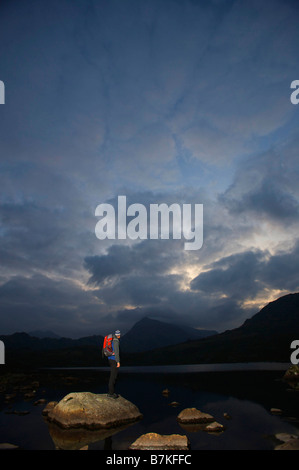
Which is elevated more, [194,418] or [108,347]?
[108,347]

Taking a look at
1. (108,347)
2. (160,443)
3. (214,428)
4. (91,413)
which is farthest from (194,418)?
(108,347)

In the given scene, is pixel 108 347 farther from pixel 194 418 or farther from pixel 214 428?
pixel 214 428

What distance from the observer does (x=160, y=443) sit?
10.7m

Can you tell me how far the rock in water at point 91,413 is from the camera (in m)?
14.3

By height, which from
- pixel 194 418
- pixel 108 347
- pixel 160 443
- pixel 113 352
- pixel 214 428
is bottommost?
pixel 194 418

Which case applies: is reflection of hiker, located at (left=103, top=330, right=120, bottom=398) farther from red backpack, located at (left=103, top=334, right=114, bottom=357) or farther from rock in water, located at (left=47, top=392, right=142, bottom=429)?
rock in water, located at (left=47, top=392, right=142, bottom=429)

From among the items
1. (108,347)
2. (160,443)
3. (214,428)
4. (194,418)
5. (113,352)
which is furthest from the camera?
(108,347)

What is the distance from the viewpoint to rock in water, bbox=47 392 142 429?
14297 mm

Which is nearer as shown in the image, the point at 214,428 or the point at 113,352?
the point at 214,428

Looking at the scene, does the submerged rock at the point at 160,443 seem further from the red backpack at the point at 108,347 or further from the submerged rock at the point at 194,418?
the red backpack at the point at 108,347

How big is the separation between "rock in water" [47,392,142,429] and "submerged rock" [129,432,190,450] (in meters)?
4.64

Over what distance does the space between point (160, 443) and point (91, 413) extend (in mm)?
6048
